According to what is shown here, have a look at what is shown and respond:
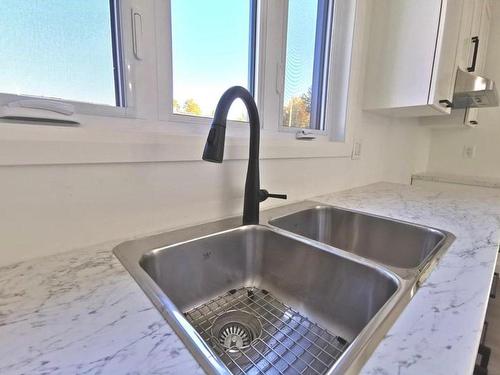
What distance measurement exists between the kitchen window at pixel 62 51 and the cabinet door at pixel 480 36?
2.32 m

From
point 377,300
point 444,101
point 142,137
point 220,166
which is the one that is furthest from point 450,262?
point 444,101

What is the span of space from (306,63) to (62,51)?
1114mm

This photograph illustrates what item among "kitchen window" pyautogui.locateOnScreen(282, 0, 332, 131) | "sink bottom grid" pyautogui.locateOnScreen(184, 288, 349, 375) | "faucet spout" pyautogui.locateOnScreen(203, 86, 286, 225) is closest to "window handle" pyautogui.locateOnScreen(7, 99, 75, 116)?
"faucet spout" pyautogui.locateOnScreen(203, 86, 286, 225)

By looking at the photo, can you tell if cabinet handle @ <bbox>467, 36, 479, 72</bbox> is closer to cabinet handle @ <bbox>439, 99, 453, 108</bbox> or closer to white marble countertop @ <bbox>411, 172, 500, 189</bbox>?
cabinet handle @ <bbox>439, 99, 453, 108</bbox>

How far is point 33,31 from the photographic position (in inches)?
24.4

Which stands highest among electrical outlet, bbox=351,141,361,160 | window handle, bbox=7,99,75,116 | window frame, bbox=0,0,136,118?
window frame, bbox=0,0,136,118

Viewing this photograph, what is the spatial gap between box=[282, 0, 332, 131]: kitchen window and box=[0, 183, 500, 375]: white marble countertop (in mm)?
971

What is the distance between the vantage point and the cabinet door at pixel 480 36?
1.90 metres

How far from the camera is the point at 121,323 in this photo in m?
0.36

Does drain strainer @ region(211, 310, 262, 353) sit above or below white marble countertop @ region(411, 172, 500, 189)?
below

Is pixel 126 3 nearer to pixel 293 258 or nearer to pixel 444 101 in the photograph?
pixel 293 258

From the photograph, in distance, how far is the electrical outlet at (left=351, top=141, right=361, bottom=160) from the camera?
1.50 metres

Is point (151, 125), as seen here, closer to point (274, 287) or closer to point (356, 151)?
point (274, 287)

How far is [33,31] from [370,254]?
1264 millimetres
